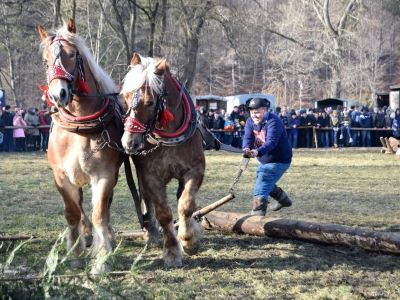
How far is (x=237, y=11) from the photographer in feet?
77.7

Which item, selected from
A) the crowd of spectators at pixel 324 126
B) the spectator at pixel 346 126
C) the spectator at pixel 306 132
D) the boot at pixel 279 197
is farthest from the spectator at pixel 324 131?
the boot at pixel 279 197

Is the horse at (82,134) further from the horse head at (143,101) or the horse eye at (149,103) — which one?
the horse eye at (149,103)

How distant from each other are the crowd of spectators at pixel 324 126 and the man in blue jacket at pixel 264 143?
15.5 metres

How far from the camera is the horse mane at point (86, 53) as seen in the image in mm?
5634

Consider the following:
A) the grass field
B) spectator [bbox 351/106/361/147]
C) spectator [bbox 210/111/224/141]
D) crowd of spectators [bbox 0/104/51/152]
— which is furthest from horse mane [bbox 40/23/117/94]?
spectator [bbox 351/106/361/147]

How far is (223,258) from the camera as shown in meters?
6.07

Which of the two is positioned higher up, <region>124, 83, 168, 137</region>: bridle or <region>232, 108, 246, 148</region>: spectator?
<region>124, 83, 168, 137</region>: bridle

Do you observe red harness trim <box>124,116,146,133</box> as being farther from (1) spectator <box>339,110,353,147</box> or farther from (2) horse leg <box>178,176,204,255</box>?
(1) spectator <box>339,110,353,147</box>

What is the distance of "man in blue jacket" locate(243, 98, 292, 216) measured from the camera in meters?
7.32

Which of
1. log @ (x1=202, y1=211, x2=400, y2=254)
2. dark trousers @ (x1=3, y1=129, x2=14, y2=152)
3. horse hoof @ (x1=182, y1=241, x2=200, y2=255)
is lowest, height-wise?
horse hoof @ (x1=182, y1=241, x2=200, y2=255)

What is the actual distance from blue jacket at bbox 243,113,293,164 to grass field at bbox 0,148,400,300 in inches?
43.3

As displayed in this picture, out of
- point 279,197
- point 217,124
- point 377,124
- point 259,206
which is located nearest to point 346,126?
point 377,124

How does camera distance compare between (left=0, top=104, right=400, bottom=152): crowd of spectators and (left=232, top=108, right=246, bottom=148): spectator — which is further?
(left=232, top=108, right=246, bottom=148): spectator

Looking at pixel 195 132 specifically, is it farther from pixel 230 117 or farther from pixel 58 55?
pixel 230 117
